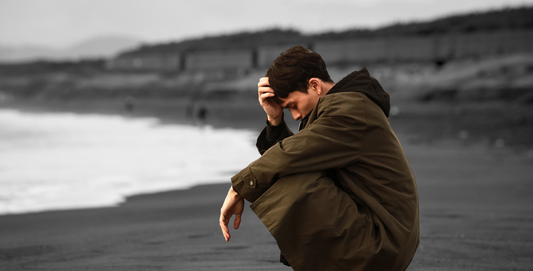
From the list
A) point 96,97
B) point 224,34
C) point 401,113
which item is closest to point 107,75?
point 96,97

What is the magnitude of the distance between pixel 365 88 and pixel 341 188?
420 mm

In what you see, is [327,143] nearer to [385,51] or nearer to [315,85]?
[315,85]

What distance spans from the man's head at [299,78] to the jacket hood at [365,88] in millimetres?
129

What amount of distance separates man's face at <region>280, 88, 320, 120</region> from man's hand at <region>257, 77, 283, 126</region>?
0.10 metres

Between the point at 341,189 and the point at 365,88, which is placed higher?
the point at 365,88

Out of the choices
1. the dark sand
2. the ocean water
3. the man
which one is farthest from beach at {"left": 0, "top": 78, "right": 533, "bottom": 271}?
the man

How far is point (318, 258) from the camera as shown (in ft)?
6.54

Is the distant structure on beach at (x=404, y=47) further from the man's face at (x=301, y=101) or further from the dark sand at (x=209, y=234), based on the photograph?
the man's face at (x=301, y=101)

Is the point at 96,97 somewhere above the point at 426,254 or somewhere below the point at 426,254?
below

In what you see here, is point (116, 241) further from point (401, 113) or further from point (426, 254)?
point (401, 113)

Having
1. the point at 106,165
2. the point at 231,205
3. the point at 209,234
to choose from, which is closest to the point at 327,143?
the point at 231,205

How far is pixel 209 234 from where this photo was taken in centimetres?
430

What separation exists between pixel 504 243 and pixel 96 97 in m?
43.0

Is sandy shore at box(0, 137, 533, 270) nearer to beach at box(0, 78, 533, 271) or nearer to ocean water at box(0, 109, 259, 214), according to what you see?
beach at box(0, 78, 533, 271)
